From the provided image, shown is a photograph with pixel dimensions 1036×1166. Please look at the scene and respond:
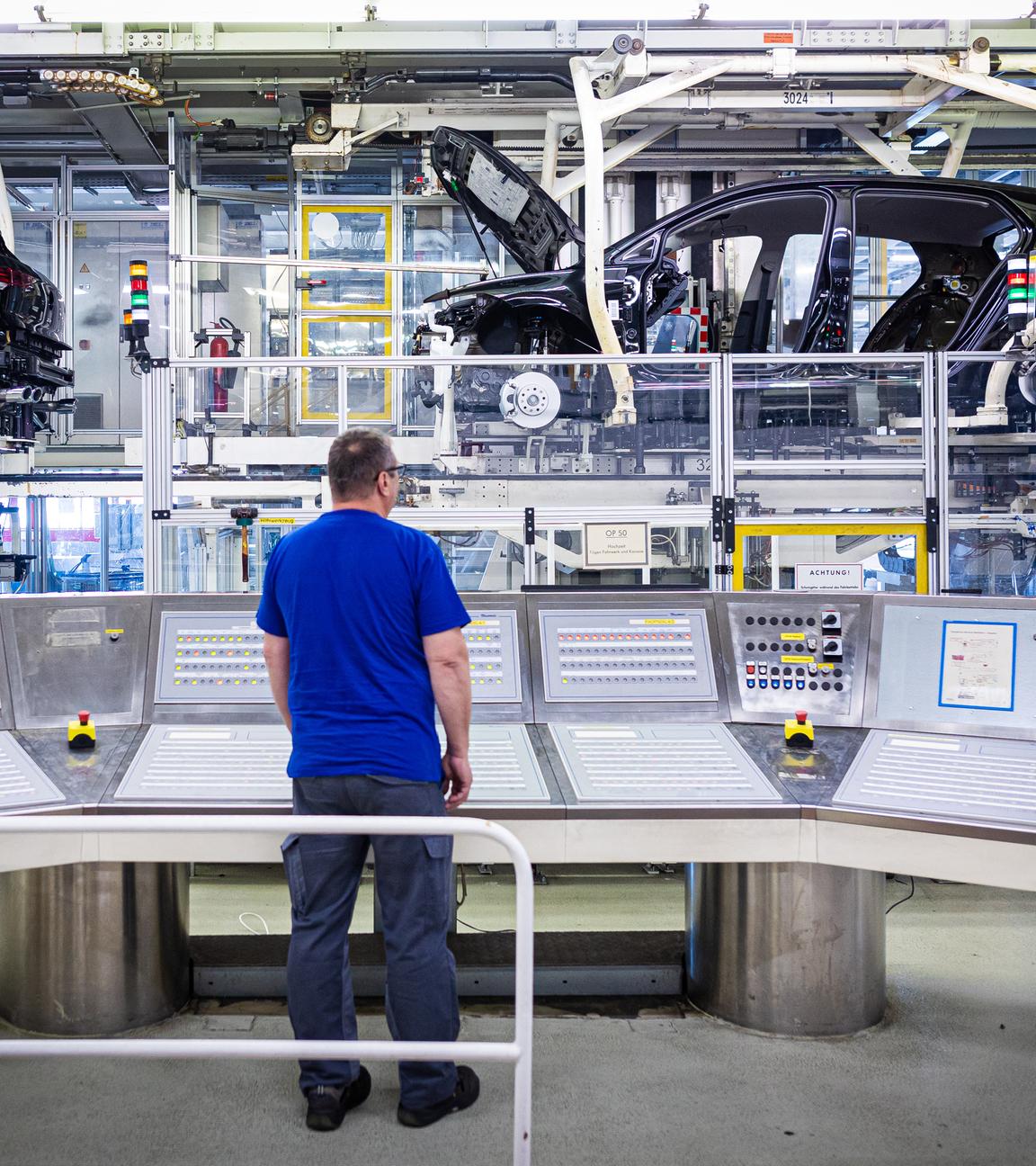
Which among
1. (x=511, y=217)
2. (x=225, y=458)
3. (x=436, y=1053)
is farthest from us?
(x=511, y=217)

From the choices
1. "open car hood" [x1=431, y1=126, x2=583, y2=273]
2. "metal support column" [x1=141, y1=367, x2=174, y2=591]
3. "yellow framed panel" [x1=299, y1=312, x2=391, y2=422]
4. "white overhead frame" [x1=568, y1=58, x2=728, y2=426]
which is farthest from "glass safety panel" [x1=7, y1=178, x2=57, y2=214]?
"metal support column" [x1=141, y1=367, x2=174, y2=591]

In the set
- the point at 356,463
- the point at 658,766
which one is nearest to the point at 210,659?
the point at 356,463

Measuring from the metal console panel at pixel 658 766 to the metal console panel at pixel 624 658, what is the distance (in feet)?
0.22

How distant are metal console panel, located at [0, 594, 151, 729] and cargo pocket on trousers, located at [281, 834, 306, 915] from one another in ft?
2.88

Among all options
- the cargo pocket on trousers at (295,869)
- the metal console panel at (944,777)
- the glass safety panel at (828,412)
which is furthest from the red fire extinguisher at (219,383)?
the metal console panel at (944,777)

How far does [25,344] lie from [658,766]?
18.5ft

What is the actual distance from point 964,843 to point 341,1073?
1457 millimetres

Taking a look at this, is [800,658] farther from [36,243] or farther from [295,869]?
[36,243]

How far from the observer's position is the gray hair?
7.29 ft

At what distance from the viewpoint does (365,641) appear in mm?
2178

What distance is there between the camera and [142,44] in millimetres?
7051

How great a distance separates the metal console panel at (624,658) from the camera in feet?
9.61

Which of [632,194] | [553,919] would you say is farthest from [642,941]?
[632,194]

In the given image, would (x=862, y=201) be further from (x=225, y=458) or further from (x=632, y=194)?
(x=225, y=458)
